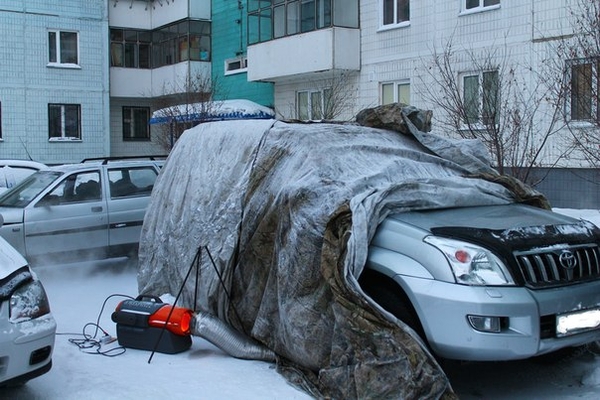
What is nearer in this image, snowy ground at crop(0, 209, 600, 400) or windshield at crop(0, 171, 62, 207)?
snowy ground at crop(0, 209, 600, 400)

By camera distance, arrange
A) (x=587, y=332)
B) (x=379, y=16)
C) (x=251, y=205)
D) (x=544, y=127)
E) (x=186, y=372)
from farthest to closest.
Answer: (x=379, y=16) < (x=544, y=127) < (x=251, y=205) < (x=186, y=372) < (x=587, y=332)

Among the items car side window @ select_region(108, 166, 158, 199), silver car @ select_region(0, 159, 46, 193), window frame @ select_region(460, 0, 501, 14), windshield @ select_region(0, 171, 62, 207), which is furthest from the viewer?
window frame @ select_region(460, 0, 501, 14)

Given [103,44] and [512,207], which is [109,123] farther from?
[512,207]

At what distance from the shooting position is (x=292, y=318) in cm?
509

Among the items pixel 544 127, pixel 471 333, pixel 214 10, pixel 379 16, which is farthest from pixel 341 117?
pixel 471 333

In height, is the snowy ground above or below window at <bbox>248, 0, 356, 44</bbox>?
below

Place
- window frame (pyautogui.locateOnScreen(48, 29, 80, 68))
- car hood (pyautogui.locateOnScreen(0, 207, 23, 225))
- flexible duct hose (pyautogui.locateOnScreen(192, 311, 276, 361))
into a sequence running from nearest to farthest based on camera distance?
flexible duct hose (pyautogui.locateOnScreen(192, 311, 276, 361))
car hood (pyautogui.locateOnScreen(0, 207, 23, 225))
window frame (pyautogui.locateOnScreen(48, 29, 80, 68))

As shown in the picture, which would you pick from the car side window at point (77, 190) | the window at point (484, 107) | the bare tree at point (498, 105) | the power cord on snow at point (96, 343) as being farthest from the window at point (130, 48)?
the power cord on snow at point (96, 343)

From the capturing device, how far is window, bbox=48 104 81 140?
28.3 metres

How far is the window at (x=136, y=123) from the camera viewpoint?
31094 mm

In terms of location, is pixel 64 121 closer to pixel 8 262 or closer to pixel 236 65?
pixel 236 65

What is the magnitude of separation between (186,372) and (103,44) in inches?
1018

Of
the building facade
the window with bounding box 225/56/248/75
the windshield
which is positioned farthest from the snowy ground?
the window with bounding box 225/56/248/75

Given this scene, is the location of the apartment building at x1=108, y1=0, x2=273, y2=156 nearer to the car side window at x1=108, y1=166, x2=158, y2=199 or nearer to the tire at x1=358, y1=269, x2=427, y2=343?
the car side window at x1=108, y1=166, x2=158, y2=199
